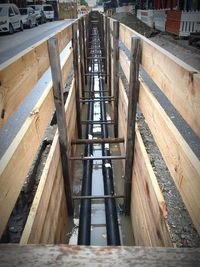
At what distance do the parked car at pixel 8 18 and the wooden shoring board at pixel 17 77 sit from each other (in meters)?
19.5

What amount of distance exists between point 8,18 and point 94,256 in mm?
21495

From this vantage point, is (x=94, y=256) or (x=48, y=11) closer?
(x=94, y=256)

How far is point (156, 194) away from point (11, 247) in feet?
4.16

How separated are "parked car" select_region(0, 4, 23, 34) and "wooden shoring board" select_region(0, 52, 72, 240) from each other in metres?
19.7

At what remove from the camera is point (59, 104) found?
2.88 m

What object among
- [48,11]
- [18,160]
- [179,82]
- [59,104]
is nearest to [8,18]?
[48,11]

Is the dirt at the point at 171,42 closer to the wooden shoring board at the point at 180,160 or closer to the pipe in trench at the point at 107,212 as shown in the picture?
the pipe in trench at the point at 107,212

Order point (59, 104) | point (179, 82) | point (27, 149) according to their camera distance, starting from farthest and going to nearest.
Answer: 1. point (59, 104)
2. point (27, 149)
3. point (179, 82)

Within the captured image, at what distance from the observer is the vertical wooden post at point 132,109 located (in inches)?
108

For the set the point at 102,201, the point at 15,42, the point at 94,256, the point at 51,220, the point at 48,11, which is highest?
the point at 48,11

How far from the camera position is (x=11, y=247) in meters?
1.15

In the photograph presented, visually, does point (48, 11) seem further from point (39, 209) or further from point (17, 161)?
point (17, 161)

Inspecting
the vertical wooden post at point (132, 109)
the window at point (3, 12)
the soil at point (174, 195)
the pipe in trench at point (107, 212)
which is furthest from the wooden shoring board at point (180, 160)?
the window at point (3, 12)

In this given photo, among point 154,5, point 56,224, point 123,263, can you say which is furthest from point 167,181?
point 154,5
